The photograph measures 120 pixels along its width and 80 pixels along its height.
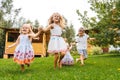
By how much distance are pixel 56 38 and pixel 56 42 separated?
160 millimetres

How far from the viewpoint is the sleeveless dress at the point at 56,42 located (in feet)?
35.5

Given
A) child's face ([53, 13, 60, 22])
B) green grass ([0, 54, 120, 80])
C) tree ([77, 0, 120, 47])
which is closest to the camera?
green grass ([0, 54, 120, 80])

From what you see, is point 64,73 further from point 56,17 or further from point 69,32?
point 69,32

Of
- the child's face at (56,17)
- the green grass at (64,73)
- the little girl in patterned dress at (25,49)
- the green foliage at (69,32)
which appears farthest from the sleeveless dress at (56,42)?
the green foliage at (69,32)

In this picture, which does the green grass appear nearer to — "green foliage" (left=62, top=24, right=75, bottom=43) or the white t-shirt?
the white t-shirt

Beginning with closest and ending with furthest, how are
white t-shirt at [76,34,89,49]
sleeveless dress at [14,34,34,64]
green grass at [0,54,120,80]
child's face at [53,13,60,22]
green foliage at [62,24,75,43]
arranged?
green grass at [0,54,120,80] → sleeveless dress at [14,34,34,64] → child's face at [53,13,60,22] → white t-shirt at [76,34,89,49] → green foliage at [62,24,75,43]

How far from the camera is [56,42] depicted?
35.6 ft

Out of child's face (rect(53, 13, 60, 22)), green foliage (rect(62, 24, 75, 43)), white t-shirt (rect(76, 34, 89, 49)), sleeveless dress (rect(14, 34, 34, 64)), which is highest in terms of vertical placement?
green foliage (rect(62, 24, 75, 43))

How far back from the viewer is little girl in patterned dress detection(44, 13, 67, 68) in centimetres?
1082

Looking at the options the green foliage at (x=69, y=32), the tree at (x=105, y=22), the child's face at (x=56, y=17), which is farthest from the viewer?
the green foliage at (x=69, y=32)

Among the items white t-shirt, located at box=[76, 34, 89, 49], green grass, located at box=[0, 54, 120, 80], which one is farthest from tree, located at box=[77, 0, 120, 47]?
green grass, located at box=[0, 54, 120, 80]

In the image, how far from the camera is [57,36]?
434 inches

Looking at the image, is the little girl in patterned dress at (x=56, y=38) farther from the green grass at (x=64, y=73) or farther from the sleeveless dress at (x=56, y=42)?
→ the green grass at (x=64, y=73)

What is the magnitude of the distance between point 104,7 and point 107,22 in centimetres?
112
